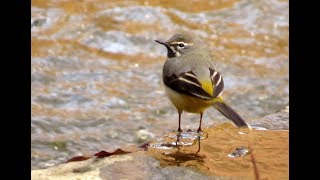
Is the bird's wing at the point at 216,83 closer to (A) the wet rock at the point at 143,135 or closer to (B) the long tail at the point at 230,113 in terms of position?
(B) the long tail at the point at 230,113

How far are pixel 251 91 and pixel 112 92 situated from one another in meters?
2.15

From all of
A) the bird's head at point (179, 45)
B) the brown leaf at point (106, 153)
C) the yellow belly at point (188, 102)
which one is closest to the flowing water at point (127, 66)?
the bird's head at point (179, 45)

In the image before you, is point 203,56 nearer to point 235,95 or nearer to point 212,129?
point 212,129

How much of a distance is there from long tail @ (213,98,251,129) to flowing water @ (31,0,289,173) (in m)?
3.80

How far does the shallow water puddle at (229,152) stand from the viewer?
16.4 feet

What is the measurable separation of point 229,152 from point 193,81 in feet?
2.06

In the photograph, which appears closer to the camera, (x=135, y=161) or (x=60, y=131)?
(x=135, y=161)

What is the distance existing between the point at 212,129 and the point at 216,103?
586 mm

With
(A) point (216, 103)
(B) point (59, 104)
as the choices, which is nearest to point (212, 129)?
(A) point (216, 103)

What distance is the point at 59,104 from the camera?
10.6 meters
